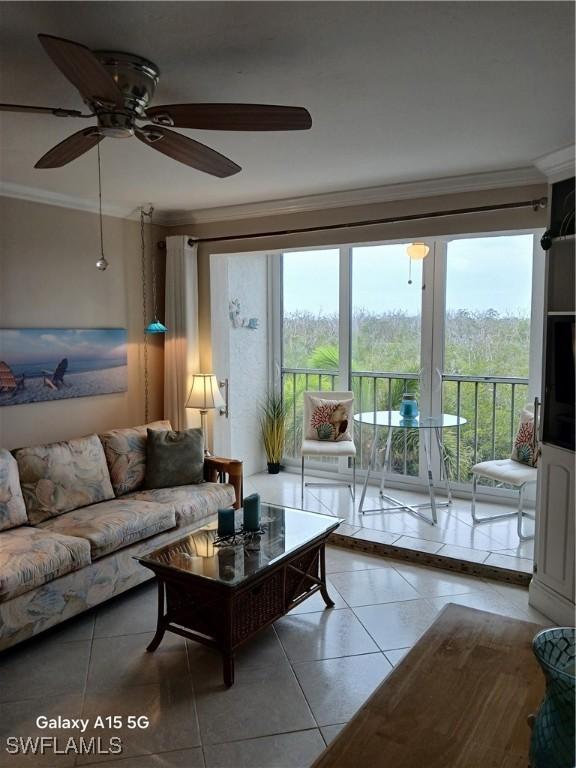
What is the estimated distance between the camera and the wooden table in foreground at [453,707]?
1.22 meters

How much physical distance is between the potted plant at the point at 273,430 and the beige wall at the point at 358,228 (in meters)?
1.15

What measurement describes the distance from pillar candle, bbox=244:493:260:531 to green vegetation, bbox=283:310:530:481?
104 inches

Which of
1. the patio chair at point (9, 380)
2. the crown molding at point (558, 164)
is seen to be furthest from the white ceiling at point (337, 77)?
the patio chair at point (9, 380)

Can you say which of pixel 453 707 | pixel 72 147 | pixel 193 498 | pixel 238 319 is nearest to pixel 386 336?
pixel 238 319

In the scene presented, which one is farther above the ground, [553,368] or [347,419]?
[553,368]

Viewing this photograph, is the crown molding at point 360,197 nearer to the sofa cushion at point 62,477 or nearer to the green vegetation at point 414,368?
the green vegetation at point 414,368

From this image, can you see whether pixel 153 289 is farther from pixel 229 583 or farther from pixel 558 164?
pixel 558 164

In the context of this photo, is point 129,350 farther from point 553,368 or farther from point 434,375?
point 553,368

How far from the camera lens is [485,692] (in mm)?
1412

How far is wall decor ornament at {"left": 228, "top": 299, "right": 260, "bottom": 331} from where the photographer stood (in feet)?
17.8

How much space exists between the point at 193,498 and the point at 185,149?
2319mm

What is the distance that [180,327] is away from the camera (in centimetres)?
479

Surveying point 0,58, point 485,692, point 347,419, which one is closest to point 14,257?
point 0,58

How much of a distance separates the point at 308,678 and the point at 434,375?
3130 mm
